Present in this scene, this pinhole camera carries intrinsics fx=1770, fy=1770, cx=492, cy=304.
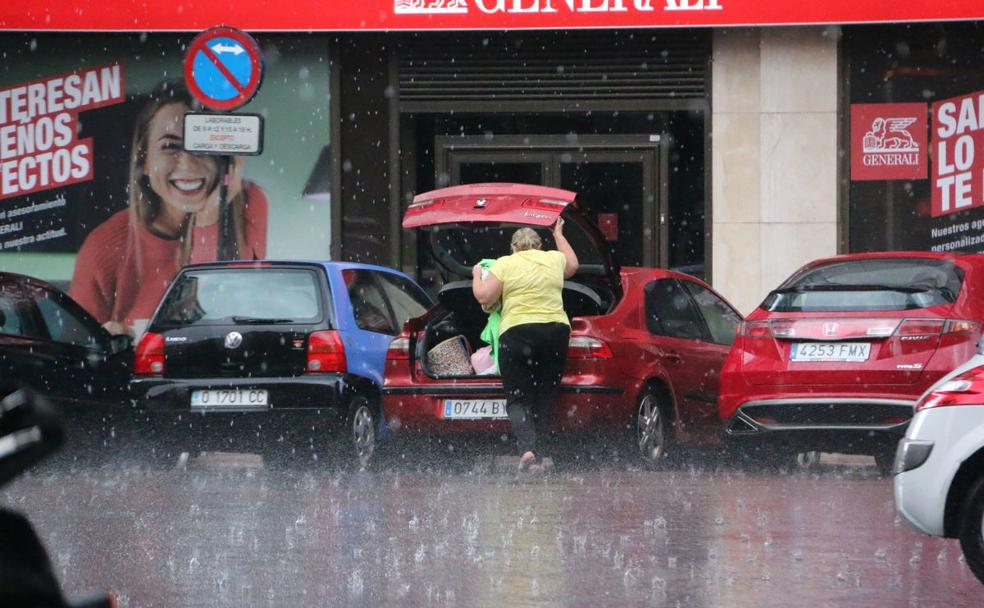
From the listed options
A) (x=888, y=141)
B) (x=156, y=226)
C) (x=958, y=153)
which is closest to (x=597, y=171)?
(x=888, y=141)

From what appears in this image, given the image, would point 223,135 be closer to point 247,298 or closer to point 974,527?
point 247,298

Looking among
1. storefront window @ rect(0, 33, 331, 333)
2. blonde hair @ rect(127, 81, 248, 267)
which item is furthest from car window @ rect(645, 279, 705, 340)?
blonde hair @ rect(127, 81, 248, 267)

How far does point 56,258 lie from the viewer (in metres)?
18.5

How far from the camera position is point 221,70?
14.4 m

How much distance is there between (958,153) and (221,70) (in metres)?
7.75

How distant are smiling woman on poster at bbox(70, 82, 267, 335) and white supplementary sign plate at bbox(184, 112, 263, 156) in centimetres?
413

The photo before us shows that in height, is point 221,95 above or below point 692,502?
above

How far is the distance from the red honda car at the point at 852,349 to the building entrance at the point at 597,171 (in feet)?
23.0

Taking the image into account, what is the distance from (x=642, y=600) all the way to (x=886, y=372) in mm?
4957

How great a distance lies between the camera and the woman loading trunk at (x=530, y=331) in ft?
38.8

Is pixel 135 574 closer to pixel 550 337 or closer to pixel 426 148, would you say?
pixel 550 337

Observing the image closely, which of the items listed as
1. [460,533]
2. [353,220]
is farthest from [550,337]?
[353,220]

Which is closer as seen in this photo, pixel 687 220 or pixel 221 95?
pixel 221 95

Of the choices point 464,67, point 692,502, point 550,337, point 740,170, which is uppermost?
point 464,67
